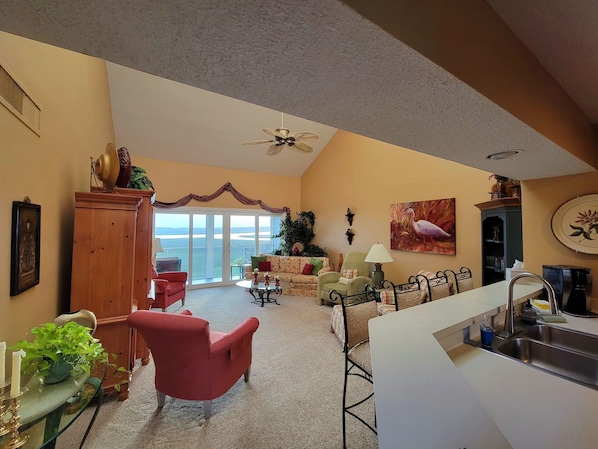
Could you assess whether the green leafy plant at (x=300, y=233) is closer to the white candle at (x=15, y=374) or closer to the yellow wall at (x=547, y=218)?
the yellow wall at (x=547, y=218)

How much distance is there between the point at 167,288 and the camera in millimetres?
4316

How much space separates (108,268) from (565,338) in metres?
3.43

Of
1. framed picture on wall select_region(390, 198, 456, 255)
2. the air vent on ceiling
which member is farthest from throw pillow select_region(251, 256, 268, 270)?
the air vent on ceiling

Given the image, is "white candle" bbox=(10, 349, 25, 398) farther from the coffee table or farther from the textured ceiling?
the coffee table

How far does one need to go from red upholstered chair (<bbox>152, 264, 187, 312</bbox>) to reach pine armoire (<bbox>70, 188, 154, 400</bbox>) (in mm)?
1854

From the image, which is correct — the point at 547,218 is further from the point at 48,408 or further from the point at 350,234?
the point at 350,234

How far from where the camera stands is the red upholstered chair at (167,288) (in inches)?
161

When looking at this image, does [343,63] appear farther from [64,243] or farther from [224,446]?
[64,243]

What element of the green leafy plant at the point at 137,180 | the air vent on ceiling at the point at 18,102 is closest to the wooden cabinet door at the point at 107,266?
the air vent on ceiling at the point at 18,102

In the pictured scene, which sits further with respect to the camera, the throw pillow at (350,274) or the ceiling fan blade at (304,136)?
the throw pillow at (350,274)

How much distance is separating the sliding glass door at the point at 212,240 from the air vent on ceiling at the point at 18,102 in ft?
14.9

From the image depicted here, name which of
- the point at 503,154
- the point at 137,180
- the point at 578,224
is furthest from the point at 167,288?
the point at 578,224

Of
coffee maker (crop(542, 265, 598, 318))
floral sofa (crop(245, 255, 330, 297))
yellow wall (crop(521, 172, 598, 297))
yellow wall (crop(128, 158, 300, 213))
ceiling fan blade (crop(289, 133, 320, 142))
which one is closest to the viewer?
coffee maker (crop(542, 265, 598, 318))

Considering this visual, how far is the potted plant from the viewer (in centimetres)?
112
